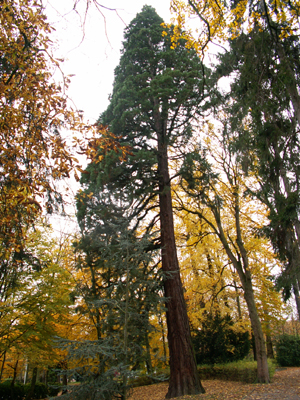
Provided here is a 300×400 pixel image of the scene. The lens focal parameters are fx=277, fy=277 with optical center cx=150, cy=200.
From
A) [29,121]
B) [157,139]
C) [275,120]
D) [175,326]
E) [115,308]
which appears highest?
[157,139]

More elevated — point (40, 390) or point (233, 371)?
point (233, 371)

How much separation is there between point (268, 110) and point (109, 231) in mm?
5029

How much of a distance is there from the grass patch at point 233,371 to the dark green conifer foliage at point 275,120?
6.24 meters

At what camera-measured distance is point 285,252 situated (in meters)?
5.63

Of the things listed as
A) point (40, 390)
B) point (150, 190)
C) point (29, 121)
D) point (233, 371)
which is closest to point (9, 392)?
point (40, 390)

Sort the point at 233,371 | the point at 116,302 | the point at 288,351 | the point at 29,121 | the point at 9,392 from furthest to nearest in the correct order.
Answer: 1. the point at 288,351
2. the point at 9,392
3. the point at 233,371
4. the point at 116,302
5. the point at 29,121

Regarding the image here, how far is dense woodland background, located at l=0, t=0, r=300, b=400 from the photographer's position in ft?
11.1

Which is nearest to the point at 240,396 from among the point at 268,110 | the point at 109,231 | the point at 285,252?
the point at 285,252

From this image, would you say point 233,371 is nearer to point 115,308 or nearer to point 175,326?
point 175,326

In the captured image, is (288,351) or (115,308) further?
(288,351)

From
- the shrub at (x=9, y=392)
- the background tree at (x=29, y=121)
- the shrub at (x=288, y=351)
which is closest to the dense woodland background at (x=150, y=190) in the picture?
the background tree at (x=29, y=121)

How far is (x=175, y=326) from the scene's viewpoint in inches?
292

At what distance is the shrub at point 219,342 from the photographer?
463 inches

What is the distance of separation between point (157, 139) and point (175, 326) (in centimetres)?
568
